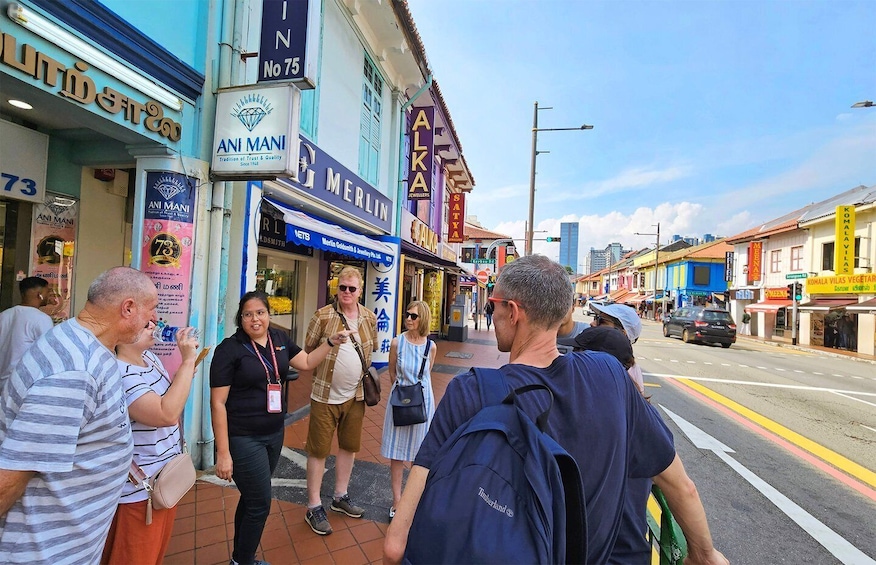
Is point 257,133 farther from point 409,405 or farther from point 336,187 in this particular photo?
point 409,405

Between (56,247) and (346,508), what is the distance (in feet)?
12.3

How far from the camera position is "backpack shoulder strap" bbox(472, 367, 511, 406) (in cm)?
107

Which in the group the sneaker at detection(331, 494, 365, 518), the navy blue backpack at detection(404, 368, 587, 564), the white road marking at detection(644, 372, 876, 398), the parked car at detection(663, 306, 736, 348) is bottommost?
the white road marking at detection(644, 372, 876, 398)

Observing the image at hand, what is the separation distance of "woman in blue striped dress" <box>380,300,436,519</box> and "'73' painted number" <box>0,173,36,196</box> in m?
3.55

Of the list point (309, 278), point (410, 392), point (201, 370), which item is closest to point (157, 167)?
point (201, 370)

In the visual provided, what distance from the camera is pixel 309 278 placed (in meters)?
8.37

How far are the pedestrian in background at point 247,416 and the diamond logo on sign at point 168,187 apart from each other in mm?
1780

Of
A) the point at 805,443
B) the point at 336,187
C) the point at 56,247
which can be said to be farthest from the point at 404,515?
the point at 805,443

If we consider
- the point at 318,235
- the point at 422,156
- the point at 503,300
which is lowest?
the point at 503,300

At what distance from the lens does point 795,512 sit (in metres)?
3.79

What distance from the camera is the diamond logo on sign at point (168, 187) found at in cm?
366

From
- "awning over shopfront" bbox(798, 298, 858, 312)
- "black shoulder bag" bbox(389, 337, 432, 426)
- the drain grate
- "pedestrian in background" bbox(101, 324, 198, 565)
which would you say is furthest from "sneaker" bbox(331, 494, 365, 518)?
"awning over shopfront" bbox(798, 298, 858, 312)

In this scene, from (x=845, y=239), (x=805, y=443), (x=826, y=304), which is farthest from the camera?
(x=826, y=304)

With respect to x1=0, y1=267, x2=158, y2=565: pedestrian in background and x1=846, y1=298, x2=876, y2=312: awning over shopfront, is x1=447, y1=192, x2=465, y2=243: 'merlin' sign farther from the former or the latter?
x1=846, y1=298, x2=876, y2=312: awning over shopfront
